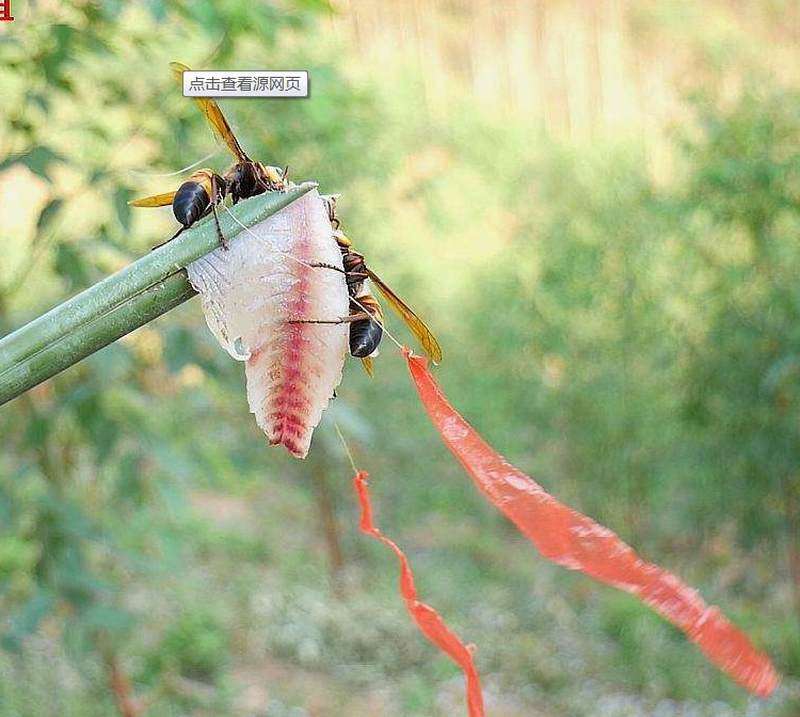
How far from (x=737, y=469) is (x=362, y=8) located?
7.46 m

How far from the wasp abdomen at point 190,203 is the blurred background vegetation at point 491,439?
4.84 ft

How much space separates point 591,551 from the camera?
0.37m

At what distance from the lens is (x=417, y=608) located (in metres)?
0.42

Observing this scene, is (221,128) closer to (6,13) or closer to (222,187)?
(222,187)

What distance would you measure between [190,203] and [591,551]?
0.63 feet

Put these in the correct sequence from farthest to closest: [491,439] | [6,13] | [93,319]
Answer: [491,439] < [6,13] < [93,319]

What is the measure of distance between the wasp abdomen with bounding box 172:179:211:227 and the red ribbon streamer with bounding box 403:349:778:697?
0.09 meters

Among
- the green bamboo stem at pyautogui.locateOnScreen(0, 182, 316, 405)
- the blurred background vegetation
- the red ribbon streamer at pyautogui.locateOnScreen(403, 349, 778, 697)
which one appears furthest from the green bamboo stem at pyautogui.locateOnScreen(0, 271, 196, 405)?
the blurred background vegetation

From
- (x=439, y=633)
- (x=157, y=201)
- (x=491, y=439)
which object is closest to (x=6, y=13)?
(x=157, y=201)

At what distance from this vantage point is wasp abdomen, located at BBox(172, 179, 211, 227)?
0.39 meters

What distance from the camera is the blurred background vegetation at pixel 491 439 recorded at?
288 cm

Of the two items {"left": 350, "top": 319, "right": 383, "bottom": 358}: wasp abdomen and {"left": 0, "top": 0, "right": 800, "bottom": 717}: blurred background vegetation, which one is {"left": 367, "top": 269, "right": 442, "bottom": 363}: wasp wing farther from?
{"left": 0, "top": 0, "right": 800, "bottom": 717}: blurred background vegetation

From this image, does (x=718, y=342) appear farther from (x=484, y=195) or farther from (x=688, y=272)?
(x=484, y=195)

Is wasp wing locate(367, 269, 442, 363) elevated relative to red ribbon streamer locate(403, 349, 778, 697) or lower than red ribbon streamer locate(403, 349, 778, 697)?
elevated
